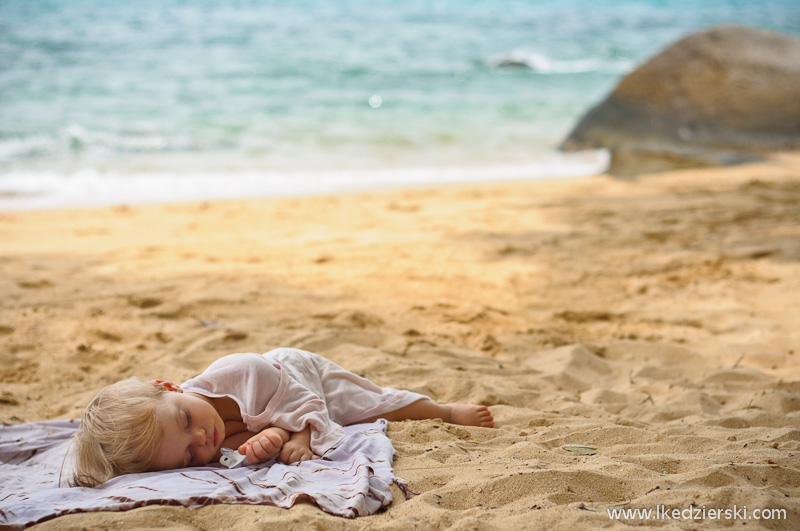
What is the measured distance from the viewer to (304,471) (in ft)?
7.54

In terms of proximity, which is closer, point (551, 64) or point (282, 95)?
point (282, 95)

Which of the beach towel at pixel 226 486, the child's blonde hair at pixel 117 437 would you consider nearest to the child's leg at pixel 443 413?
the beach towel at pixel 226 486

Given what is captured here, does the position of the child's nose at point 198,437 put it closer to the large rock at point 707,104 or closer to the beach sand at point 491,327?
the beach sand at point 491,327

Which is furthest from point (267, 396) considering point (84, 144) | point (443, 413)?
point (84, 144)

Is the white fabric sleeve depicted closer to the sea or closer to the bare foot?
the bare foot

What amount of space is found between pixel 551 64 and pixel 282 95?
9.00m

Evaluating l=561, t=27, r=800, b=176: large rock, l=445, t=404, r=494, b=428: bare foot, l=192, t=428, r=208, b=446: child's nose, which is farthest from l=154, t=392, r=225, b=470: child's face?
l=561, t=27, r=800, b=176: large rock

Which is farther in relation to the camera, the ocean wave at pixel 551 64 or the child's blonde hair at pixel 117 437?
the ocean wave at pixel 551 64

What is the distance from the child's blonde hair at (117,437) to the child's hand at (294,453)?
17.1 inches

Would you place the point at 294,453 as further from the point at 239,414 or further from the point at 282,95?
the point at 282,95

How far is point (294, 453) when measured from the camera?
239cm

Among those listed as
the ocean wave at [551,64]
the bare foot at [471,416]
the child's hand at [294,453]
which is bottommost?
the bare foot at [471,416]

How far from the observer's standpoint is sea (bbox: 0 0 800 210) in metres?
8.48

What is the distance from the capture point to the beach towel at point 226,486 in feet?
6.64
